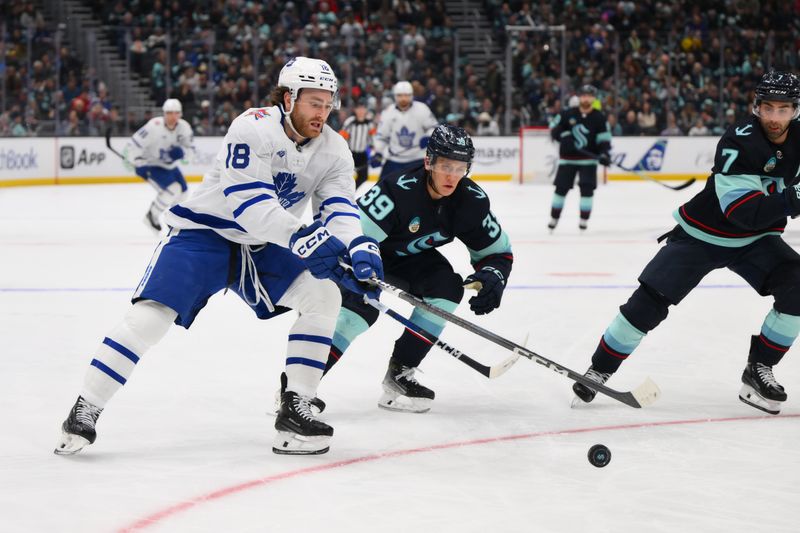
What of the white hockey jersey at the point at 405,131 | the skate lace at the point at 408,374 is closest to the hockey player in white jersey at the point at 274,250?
the skate lace at the point at 408,374

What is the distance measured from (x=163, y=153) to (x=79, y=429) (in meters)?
6.54

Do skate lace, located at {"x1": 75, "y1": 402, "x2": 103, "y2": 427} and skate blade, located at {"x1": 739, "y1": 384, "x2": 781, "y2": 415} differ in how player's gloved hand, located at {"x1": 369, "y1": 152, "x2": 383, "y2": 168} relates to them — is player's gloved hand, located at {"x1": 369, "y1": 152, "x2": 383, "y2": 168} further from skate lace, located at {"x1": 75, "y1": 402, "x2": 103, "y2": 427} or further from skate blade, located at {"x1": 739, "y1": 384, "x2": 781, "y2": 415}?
skate lace, located at {"x1": 75, "y1": 402, "x2": 103, "y2": 427}

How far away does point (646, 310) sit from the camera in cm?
365

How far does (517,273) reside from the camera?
696 cm

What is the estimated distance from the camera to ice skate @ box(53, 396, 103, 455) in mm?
2926

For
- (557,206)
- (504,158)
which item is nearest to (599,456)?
(557,206)

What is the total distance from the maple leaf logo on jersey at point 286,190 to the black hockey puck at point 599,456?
1.10m

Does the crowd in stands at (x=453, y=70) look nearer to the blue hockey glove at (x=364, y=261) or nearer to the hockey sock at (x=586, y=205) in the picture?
the hockey sock at (x=586, y=205)

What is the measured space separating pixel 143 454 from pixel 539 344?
214cm

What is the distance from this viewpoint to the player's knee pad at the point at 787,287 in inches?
139

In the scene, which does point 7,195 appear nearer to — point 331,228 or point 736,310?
point 736,310

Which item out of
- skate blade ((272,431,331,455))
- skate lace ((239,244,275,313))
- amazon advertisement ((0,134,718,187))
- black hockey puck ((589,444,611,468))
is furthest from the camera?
amazon advertisement ((0,134,718,187))

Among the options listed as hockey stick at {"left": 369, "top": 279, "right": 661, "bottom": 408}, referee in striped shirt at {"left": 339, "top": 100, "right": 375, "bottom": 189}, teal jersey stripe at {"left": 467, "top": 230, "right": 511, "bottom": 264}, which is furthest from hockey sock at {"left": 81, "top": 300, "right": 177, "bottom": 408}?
referee in striped shirt at {"left": 339, "top": 100, "right": 375, "bottom": 189}

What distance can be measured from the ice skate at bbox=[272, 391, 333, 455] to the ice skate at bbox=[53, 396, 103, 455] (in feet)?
1.62
